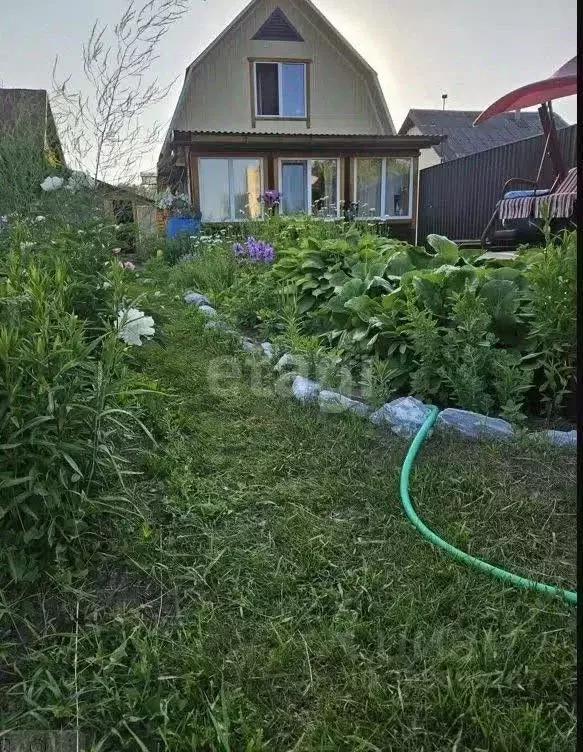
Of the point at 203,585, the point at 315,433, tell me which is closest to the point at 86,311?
the point at 315,433

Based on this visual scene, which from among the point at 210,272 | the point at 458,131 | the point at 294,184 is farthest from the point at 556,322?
the point at 458,131

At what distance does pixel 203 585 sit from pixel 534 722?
0.67m

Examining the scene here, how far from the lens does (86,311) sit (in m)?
2.02

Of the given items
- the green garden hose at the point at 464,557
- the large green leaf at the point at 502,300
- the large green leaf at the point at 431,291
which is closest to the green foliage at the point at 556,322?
the large green leaf at the point at 502,300

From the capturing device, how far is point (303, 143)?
11.6 m

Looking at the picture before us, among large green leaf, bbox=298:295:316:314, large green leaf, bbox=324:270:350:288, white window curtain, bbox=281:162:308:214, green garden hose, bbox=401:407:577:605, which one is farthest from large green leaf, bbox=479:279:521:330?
white window curtain, bbox=281:162:308:214

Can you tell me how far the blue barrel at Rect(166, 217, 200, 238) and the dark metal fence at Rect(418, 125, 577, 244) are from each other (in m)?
4.26

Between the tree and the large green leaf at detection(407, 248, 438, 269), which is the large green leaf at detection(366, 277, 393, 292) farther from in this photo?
the tree

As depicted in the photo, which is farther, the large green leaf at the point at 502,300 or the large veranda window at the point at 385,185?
the large veranda window at the point at 385,185

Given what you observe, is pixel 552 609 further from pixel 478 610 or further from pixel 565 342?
pixel 565 342

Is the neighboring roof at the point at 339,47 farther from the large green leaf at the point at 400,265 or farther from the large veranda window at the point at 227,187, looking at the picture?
the large green leaf at the point at 400,265

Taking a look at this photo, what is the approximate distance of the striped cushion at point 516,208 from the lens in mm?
4379

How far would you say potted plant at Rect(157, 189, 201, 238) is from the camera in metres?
8.97

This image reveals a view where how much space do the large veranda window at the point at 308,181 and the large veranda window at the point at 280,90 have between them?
5.59ft
